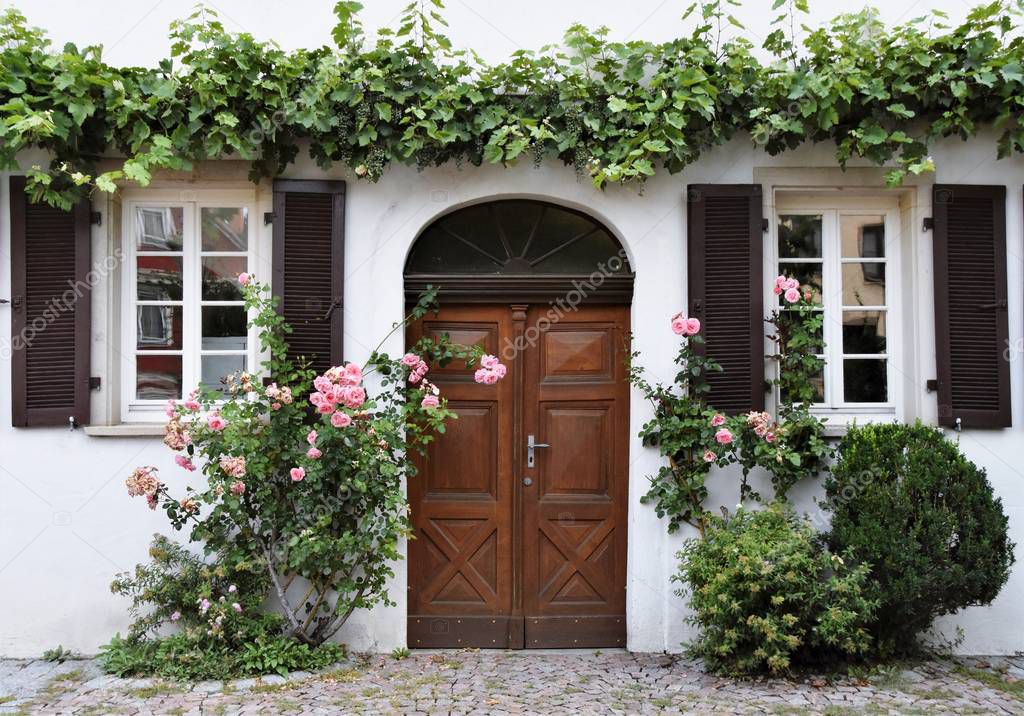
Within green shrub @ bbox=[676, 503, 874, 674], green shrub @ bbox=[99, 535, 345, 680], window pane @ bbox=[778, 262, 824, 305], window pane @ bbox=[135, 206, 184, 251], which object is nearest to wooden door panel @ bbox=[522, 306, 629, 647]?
green shrub @ bbox=[676, 503, 874, 674]

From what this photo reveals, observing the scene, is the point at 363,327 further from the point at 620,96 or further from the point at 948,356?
the point at 948,356

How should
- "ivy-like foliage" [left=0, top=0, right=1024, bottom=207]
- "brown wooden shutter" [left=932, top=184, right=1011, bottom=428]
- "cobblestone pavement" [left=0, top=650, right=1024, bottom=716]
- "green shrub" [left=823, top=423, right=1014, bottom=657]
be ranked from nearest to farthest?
"cobblestone pavement" [left=0, top=650, right=1024, bottom=716]
"green shrub" [left=823, top=423, right=1014, bottom=657]
"ivy-like foliage" [left=0, top=0, right=1024, bottom=207]
"brown wooden shutter" [left=932, top=184, right=1011, bottom=428]

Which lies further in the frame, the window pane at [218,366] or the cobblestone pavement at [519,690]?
the window pane at [218,366]

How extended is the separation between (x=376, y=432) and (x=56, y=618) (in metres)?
2.35

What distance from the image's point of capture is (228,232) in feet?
19.7

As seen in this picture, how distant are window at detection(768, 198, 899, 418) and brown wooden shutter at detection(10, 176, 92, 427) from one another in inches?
175

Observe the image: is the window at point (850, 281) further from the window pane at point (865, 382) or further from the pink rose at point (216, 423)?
the pink rose at point (216, 423)

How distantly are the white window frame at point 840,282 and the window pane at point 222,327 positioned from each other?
137 inches

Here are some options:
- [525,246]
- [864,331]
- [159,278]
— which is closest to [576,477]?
[525,246]

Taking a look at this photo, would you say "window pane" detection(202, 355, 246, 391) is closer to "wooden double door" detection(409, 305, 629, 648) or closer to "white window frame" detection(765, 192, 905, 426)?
"wooden double door" detection(409, 305, 629, 648)

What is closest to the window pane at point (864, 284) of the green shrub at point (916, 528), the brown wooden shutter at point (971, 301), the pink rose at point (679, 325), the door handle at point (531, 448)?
the brown wooden shutter at point (971, 301)

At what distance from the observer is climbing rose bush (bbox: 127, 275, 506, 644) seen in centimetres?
523

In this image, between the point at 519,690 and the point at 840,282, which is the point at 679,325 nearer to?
the point at 840,282

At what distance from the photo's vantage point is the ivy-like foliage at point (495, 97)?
17.7 feet
